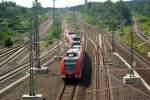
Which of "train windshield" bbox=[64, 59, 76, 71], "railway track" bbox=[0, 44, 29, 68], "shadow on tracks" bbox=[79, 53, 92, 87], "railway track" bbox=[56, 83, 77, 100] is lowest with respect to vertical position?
"railway track" bbox=[0, 44, 29, 68]

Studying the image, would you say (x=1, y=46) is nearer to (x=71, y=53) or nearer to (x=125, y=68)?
(x=125, y=68)

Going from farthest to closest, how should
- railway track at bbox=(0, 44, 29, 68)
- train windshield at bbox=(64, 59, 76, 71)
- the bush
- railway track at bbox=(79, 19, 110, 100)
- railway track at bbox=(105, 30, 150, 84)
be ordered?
the bush → railway track at bbox=(0, 44, 29, 68) → railway track at bbox=(105, 30, 150, 84) → train windshield at bbox=(64, 59, 76, 71) → railway track at bbox=(79, 19, 110, 100)

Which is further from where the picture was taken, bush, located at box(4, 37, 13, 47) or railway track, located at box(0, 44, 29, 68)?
bush, located at box(4, 37, 13, 47)

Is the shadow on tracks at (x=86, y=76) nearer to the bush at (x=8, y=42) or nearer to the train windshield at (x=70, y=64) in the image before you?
the train windshield at (x=70, y=64)

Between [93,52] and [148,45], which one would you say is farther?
[148,45]

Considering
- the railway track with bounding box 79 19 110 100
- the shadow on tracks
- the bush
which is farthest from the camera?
the bush

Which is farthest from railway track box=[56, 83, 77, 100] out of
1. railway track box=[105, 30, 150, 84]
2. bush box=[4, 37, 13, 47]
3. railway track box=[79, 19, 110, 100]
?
bush box=[4, 37, 13, 47]

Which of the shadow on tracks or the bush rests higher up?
the shadow on tracks

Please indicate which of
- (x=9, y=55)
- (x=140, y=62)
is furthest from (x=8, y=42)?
(x=140, y=62)

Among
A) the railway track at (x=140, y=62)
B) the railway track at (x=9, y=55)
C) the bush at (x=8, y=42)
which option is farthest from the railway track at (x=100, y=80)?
the bush at (x=8, y=42)

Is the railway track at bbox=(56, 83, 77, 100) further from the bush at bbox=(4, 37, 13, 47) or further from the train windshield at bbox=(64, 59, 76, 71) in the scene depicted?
Answer: the bush at bbox=(4, 37, 13, 47)

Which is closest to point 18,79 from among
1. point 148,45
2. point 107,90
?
point 107,90

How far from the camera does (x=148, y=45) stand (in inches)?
3629

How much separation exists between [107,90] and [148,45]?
49.2 meters
